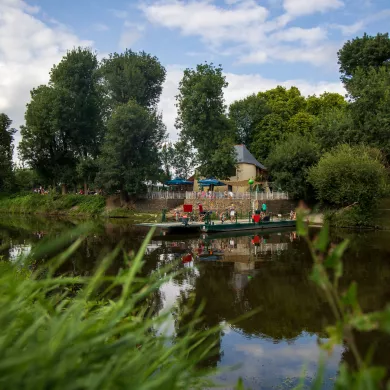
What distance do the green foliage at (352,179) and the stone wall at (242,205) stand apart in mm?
7564

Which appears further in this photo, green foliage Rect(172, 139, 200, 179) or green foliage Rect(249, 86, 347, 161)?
green foliage Rect(249, 86, 347, 161)

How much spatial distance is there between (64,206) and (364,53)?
3500 centimetres

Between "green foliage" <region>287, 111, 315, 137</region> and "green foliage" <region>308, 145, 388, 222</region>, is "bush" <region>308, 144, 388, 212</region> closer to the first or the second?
"green foliage" <region>308, 145, 388, 222</region>

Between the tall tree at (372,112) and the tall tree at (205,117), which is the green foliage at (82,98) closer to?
the tall tree at (205,117)

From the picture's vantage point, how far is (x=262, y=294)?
11.2 meters

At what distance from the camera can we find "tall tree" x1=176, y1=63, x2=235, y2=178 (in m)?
38.6

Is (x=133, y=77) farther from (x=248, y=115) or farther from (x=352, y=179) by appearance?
(x=352, y=179)

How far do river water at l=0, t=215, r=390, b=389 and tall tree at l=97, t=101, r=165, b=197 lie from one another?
52.7 feet

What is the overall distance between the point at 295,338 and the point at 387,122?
2953 centimetres

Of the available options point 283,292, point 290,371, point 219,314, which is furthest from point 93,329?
point 283,292

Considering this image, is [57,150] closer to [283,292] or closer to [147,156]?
[147,156]

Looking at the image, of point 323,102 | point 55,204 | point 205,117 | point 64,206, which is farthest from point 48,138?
point 323,102

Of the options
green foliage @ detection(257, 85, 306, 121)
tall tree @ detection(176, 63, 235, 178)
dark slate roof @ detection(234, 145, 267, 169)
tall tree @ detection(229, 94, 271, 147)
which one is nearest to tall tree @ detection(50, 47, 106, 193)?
tall tree @ detection(176, 63, 235, 178)

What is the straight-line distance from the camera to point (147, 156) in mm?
39344
